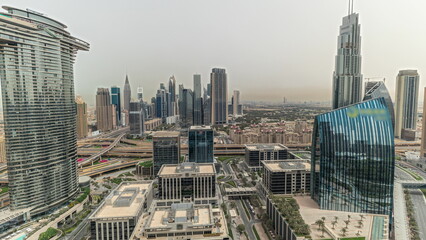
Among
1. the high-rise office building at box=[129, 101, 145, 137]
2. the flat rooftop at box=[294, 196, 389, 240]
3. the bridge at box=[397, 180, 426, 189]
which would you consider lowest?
the bridge at box=[397, 180, 426, 189]

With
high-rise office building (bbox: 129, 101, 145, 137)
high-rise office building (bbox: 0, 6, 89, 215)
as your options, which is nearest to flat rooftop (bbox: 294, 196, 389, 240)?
high-rise office building (bbox: 0, 6, 89, 215)

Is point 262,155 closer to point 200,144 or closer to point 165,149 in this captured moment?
point 200,144

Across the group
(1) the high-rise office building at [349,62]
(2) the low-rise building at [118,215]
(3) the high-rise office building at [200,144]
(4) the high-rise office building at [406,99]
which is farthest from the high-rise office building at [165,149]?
(4) the high-rise office building at [406,99]

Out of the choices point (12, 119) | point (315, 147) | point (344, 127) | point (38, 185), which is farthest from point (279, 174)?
point (12, 119)

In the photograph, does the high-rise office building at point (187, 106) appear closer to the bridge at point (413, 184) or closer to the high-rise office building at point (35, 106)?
the high-rise office building at point (35, 106)

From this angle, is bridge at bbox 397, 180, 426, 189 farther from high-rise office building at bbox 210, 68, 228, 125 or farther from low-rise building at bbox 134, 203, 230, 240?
high-rise office building at bbox 210, 68, 228, 125

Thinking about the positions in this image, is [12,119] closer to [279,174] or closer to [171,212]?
[171,212]

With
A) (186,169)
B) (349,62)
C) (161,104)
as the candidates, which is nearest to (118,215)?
(186,169)
